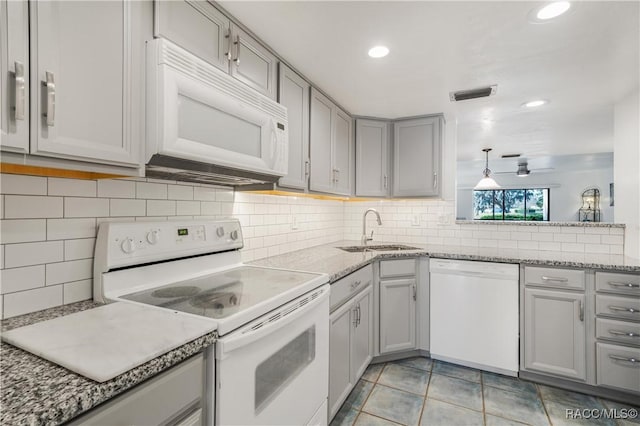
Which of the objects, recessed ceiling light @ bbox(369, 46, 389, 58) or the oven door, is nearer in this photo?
the oven door

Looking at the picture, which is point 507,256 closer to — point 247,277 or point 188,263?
point 247,277

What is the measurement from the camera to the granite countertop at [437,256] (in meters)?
1.94

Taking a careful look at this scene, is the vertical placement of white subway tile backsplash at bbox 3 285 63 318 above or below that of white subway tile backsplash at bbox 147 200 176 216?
below

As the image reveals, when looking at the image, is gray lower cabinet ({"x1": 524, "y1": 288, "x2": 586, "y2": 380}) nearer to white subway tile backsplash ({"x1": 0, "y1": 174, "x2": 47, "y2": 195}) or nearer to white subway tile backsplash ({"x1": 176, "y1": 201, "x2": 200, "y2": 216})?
white subway tile backsplash ({"x1": 176, "y1": 201, "x2": 200, "y2": 216})

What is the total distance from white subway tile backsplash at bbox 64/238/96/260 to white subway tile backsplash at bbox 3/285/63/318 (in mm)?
113

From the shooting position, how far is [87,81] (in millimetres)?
923

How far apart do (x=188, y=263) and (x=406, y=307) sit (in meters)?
1.81

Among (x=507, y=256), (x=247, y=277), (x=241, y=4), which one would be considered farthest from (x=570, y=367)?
(x=241, y=4)

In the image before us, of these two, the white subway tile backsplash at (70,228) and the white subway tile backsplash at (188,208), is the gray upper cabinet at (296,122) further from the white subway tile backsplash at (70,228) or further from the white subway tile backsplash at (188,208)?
Result: the white subway tile backsplash at (70,228)

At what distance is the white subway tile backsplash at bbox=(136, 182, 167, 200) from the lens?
1.39 m

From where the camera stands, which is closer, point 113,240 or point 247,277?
point 113,240

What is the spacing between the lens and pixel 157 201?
4.81ft

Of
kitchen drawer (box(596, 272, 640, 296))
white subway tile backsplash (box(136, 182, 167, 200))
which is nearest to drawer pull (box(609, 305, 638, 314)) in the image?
kitchen drawer (box(596, 272, 640, 296))

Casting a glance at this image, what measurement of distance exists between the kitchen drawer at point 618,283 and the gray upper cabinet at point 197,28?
8.59ft
